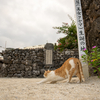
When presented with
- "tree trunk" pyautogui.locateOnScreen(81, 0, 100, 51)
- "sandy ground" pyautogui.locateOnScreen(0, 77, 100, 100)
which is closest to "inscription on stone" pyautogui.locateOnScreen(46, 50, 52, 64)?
"tree trunk" pyautogui.locateOnScreen(81, 0, 100, 51)

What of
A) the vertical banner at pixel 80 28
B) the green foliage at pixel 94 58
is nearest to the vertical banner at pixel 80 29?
the vertical banner at pixel 80 28

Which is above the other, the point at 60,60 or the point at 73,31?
the point at 73,31

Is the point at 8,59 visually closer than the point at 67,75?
No

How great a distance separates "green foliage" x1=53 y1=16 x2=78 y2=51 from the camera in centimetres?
727

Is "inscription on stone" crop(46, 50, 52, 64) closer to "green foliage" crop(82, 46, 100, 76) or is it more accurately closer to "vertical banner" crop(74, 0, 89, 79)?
"vertical banner" crop(74, 0, 89, 79)

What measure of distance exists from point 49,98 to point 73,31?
6.92m

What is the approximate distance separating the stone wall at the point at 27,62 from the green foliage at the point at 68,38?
0.70 meters

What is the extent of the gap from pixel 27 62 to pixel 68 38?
137 inches

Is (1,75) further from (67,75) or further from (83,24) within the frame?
(83,24)

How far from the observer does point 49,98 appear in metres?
1.50

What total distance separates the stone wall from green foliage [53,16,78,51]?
0.70m

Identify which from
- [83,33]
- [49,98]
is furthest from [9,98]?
[83,33]

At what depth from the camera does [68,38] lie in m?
7.64

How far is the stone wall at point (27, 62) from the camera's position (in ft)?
21.2
